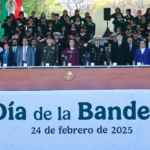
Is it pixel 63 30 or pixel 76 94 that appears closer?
pixel 76 94

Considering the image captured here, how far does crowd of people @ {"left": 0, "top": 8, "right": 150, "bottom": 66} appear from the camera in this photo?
8008mm

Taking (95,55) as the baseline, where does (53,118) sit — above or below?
below

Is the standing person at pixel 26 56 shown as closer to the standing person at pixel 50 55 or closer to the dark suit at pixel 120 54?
the standing person at pixel 50 55

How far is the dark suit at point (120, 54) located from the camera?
312 inches

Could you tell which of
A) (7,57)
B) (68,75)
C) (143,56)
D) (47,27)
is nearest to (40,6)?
(47,27)

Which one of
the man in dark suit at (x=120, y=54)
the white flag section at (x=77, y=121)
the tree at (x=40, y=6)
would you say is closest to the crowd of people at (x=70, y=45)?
the man in dark suit at (x=120, y=54)

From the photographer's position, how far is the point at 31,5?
2272cm

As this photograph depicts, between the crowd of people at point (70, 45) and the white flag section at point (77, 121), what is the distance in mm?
1325

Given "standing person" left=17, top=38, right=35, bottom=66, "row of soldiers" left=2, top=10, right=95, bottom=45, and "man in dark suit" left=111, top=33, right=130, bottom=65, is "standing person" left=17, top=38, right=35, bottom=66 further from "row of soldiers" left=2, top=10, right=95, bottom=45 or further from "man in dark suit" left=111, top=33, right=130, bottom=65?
"row of soldiers" left=2, top=10, right=95, bottom=45

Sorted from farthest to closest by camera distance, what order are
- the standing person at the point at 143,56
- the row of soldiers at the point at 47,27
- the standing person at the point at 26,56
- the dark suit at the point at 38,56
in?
the row of soldiers at the point at 47,27 → the dark suit at the point at 38,56 → the standing person at the point at 26,56 → the standing person at the point at 143,56

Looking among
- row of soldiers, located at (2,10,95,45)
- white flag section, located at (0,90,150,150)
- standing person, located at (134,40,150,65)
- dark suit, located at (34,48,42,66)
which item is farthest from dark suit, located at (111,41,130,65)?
row of soldiers, located at (2,10,95,45)

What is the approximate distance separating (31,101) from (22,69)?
96 centimetres

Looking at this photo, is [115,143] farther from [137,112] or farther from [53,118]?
[53,118]

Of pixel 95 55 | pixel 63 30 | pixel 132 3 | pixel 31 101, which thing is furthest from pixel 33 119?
pixel 132 3
